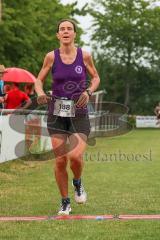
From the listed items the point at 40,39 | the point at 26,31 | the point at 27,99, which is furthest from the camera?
the point at 40,39

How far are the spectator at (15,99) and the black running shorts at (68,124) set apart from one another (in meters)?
7.66

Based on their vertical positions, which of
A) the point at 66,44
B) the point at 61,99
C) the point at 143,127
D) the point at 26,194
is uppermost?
the point at 66,44

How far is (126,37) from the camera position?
2616 inches

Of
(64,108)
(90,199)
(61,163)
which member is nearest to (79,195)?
(61,163)

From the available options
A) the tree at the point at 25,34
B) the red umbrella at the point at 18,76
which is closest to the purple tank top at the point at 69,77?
the red umbrella at the point at 18,76

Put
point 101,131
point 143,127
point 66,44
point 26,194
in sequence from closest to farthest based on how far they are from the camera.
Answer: point 66,44, point 26,194, point 101,131, point 143,127

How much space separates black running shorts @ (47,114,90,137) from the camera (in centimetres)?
741

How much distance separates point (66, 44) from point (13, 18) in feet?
95.0

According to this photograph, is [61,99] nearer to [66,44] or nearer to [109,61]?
[66,44]

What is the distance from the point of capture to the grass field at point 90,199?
6105mm

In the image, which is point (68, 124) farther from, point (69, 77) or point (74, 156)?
point (69, 77)

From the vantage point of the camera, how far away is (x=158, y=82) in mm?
68688

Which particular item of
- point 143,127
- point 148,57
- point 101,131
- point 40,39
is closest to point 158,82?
point 148,57

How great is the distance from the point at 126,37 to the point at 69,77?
197 ft
